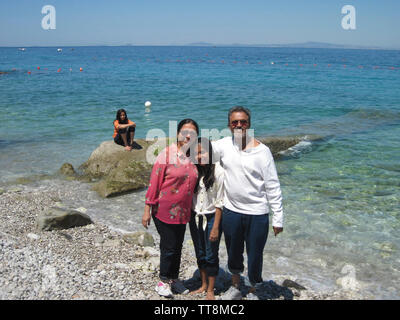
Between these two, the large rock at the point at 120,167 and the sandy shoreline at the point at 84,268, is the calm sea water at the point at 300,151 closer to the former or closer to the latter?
the large rock at the point at 120,167

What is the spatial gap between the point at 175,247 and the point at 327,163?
830cm

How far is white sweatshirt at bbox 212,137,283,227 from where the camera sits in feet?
12.2

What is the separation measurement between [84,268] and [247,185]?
2.56m

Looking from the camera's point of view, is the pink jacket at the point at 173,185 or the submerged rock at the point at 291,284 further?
the submerged rock at the point at 291,284

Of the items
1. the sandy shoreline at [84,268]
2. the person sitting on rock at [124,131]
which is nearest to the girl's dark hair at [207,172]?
the sandy shoreline at [84,268]

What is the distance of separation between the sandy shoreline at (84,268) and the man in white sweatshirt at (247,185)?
3.73 feet

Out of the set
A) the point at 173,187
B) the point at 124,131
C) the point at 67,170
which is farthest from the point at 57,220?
the point at 124,131

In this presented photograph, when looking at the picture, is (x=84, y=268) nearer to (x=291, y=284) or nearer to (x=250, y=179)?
(x=250, y=179)

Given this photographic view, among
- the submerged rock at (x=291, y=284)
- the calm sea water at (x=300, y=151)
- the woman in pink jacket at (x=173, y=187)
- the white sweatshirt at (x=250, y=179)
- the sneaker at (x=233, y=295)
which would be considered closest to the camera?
the white sweatshirt at (x=250, y=179)

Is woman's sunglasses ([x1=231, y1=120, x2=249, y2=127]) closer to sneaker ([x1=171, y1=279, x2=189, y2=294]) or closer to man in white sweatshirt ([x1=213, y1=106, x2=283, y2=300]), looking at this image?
man in white sweatshirt ([x1=213, y1=106, x2=283, y2=300])

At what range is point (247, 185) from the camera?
3742 millimetres

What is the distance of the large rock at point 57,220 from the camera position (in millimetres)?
6078

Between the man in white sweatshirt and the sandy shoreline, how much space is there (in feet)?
3.73
